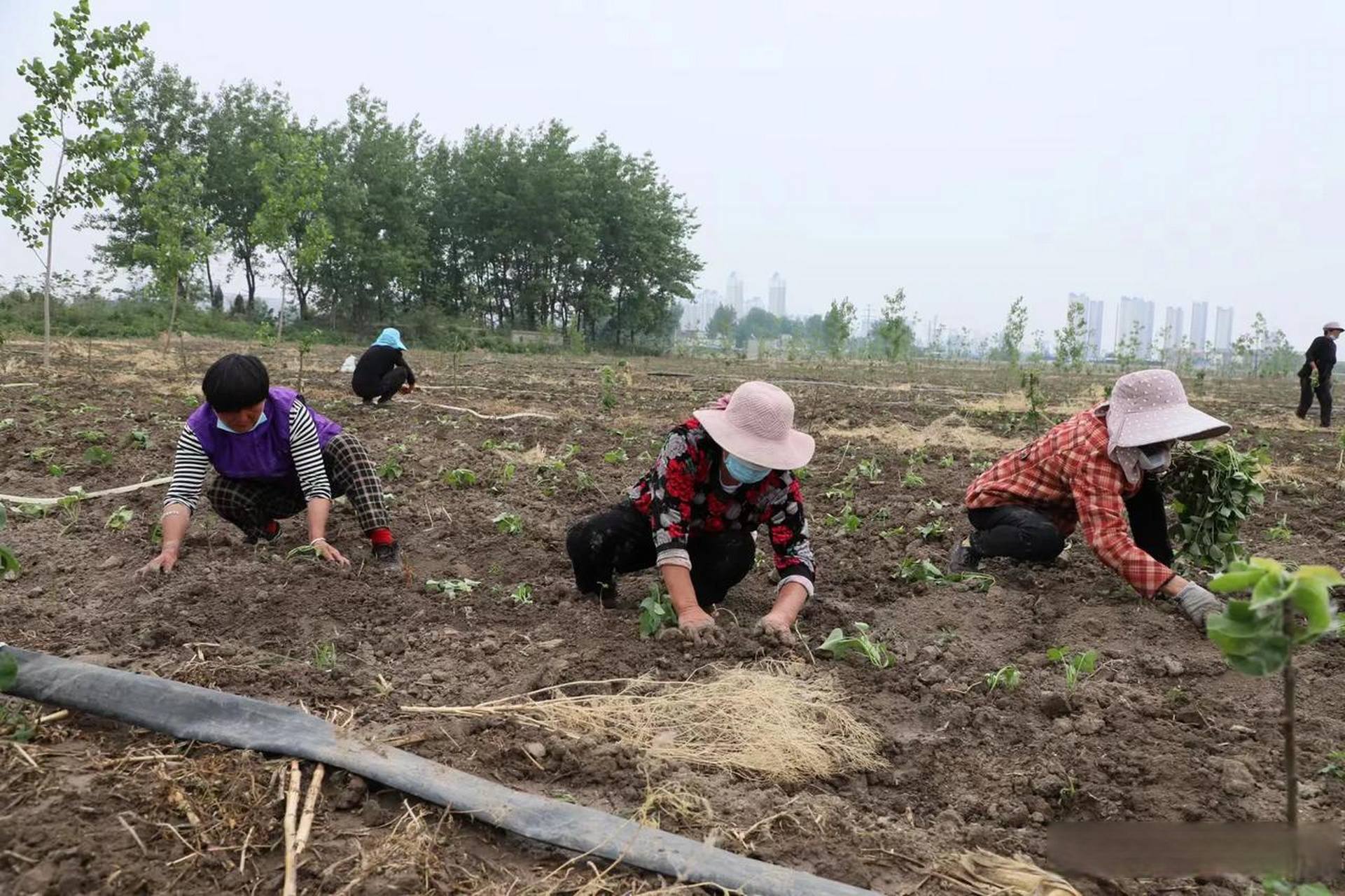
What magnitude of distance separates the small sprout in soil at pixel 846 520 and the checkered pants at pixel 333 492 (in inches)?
89.9

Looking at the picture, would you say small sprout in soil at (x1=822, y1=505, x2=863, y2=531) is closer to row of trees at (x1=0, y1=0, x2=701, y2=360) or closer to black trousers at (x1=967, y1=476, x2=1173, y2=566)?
black trousers at (x1=967, y1=476, x2=1173, y2=566)

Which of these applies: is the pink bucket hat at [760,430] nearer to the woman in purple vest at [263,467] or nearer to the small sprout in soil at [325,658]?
the small sprout in soil at [325,658]

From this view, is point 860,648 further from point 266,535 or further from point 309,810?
point 266,535

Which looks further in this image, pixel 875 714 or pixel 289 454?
pixel 289 454

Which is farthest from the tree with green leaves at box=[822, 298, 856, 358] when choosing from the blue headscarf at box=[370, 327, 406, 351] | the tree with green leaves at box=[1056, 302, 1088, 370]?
the blue headscarf at box=[370, 327, 406, 351]

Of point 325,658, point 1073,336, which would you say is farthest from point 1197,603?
point 1073,336

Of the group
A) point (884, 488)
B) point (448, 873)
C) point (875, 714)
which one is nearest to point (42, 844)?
point (448, 873)

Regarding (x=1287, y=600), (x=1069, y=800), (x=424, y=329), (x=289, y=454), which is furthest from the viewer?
(x=424, y=329)

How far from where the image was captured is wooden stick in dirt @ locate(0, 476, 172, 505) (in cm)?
481

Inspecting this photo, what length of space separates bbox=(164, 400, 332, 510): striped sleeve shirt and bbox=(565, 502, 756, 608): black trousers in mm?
1128

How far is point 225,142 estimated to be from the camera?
36.8 metres

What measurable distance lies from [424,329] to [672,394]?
2460cm

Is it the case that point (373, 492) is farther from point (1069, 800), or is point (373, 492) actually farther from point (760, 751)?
point (1069, 800)

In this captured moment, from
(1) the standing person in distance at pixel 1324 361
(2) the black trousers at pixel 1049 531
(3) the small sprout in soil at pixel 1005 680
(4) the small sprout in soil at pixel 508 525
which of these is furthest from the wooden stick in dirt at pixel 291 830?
(1) the standing person in distance at pixel 1324 361
